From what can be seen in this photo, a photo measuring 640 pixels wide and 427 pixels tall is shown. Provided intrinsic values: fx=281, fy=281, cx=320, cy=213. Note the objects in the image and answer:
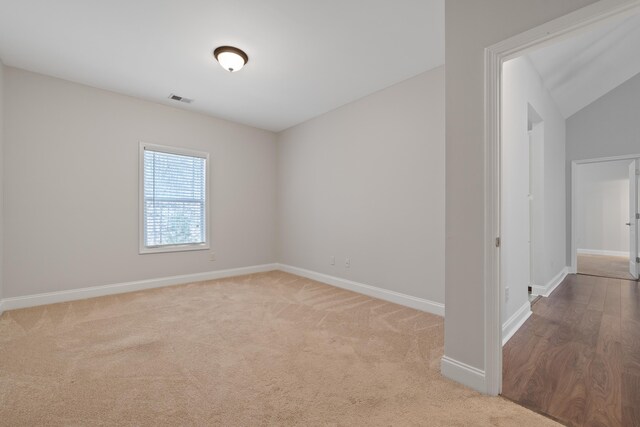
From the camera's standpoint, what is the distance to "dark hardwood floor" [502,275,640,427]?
1628mm

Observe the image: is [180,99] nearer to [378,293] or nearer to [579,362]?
[378,293]

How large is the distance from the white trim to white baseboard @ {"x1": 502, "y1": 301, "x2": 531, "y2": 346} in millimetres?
4057

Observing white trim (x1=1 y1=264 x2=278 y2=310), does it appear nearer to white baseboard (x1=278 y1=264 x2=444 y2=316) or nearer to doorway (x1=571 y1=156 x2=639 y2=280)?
white baseboard (x1=278 y1=264 x2=444 y2=316)

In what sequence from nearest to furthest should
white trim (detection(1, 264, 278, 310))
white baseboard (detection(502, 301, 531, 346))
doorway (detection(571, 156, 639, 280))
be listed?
white baseboard (detection(502, 301, 531, 346)), white trim (detection(1, 264, 278, 310)), doorway (detection(571, 156, 639, 280))

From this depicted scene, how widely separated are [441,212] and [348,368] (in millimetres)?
1933

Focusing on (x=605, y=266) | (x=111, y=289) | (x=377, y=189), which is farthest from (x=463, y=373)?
(x=605, y=266)

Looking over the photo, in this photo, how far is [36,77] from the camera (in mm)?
3396

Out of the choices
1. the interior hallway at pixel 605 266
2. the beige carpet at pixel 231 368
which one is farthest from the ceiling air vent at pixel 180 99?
the interior hallway at pixel 605 266

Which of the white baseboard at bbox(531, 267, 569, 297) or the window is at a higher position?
the window

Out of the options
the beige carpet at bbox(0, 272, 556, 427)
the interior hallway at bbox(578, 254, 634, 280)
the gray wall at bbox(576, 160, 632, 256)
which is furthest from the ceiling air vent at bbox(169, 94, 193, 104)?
the gray wall at bbox(576, 160, 632, 256)

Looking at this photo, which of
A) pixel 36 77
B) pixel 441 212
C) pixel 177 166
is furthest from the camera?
pixel 177 166

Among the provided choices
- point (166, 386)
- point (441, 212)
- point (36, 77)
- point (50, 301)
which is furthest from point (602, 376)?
point (36, 77)

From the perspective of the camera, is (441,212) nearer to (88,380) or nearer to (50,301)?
(88,380)

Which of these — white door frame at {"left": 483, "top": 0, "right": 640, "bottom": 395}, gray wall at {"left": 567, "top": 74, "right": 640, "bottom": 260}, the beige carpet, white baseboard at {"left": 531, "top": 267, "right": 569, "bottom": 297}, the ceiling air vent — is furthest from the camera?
gray wall at {"left": 567, "top": 74, "right": 640, "bottom": 260}
